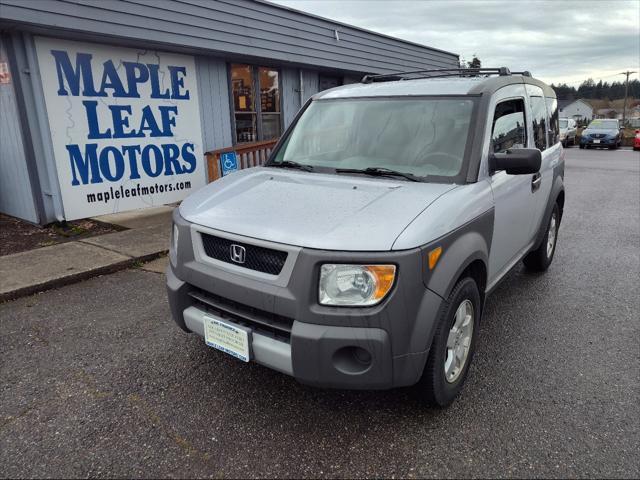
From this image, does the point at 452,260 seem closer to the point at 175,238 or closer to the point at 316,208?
the point at 316,208

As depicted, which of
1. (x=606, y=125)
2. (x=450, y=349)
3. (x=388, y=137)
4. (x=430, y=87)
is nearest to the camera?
(x=450, y=349)

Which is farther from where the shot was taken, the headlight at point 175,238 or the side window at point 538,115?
the side window at point 538,115

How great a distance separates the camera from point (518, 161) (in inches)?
112

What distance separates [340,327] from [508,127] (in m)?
2.25

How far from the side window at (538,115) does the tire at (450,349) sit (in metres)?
2.04

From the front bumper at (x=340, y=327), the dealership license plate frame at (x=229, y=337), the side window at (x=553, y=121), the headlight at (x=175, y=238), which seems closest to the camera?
the front bumper at (x=340, y=327)

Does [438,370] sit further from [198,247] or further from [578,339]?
[578,339]

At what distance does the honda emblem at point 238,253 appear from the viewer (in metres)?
2.42

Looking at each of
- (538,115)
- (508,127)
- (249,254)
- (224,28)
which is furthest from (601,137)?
(249,254)

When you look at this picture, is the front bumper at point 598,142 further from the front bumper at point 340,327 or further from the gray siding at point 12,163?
the front bumper at point 340,327

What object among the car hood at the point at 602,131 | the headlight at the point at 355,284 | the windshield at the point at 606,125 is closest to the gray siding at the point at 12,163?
the headlight at the point at 355,284

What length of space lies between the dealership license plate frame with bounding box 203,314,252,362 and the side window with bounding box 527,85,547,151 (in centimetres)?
311

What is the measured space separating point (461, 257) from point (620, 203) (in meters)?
8.51

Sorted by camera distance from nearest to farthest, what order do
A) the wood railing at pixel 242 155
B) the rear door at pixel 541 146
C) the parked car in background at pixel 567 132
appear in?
the rear door at pixel 541 146 → the wood railing at pixel 242 155 → the parked car in background at pixel 567 132
